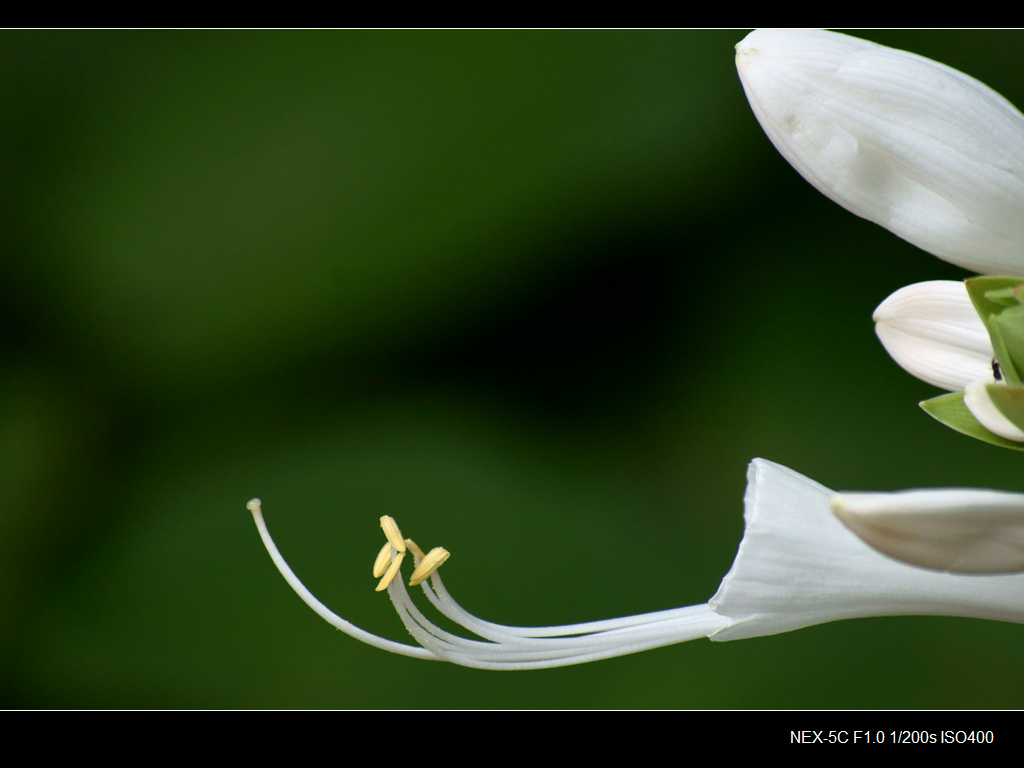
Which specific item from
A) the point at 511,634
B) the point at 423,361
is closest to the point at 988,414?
the point at 511,634

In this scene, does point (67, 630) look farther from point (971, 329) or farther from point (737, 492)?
point (971, 329)

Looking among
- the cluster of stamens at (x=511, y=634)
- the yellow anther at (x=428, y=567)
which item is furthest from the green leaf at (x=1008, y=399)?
the yellow anther at (x=428, y=567)

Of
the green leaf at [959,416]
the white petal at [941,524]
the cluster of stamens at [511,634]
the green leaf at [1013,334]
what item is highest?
the green leaf at [1013,334]

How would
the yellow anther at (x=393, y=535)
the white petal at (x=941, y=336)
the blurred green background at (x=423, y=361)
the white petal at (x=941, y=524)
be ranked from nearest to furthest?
the white petal at (x=941, y=524), the white petal at (x=941, y=336), the yellow anther at (x=393, y=535), the blurred green background at (x=423, y=361)

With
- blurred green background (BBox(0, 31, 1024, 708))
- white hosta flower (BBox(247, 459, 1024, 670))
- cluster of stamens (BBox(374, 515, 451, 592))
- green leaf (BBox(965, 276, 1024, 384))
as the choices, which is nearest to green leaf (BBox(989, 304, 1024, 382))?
green leaf (BBox(965, 276, 1024, 384))

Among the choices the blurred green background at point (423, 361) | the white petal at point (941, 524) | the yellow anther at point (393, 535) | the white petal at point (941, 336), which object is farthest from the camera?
the blurred green background at point (423, 361)

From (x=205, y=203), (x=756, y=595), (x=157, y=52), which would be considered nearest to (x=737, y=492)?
(x=756, y=595)

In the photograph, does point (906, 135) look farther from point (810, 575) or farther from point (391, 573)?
point (391, 573)

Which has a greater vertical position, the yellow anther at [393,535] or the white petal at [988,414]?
the white petal at [988,414]

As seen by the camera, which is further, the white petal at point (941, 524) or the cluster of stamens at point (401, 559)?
the cluster of stamens at point (401, 559)

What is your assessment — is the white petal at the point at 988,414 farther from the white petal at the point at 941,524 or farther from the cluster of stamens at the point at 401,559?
the cluster of stamens at the point at 401,559
